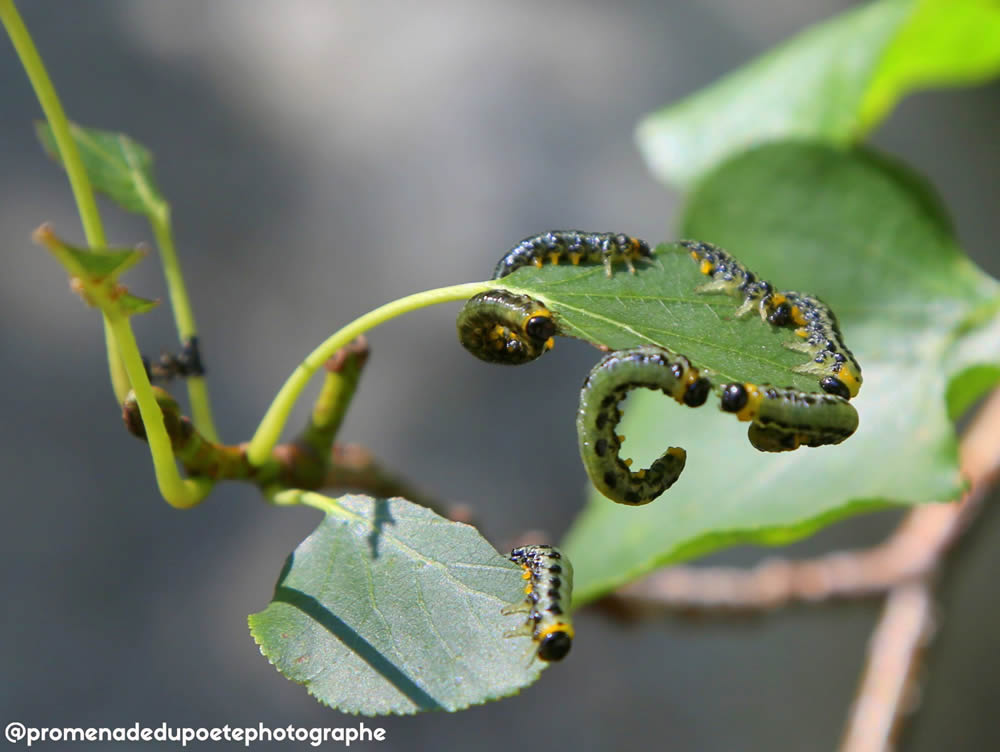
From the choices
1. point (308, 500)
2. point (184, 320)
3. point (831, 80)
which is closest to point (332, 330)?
point (831, 80)

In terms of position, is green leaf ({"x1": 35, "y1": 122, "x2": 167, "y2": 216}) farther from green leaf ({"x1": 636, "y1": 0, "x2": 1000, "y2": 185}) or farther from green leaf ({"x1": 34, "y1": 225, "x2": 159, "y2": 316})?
green leaf ({"x1": 636, "y1": 0, "x2": 1000, "y2": 185})

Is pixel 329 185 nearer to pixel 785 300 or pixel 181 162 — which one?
pixel 181 162

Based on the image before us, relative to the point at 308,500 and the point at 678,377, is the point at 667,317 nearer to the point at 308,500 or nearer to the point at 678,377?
the point at 678,377

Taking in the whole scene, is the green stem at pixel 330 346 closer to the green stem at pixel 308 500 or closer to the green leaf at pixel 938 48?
the green stem at pixel 308 500

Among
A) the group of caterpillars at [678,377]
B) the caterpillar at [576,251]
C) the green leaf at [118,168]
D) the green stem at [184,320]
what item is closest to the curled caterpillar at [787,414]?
the group of caterpillars at [678,377]

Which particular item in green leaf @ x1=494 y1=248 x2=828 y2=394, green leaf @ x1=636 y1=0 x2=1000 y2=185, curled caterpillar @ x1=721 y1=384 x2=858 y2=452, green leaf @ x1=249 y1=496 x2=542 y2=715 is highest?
green leaf @ x1=636 y1=0 x2=1000 y2=185

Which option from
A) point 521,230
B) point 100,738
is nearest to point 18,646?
point 100,738

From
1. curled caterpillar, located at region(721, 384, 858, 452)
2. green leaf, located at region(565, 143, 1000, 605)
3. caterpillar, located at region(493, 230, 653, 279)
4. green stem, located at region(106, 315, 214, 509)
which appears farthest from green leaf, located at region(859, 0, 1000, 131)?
green stem, located at region(106, 315, 214, 509)
